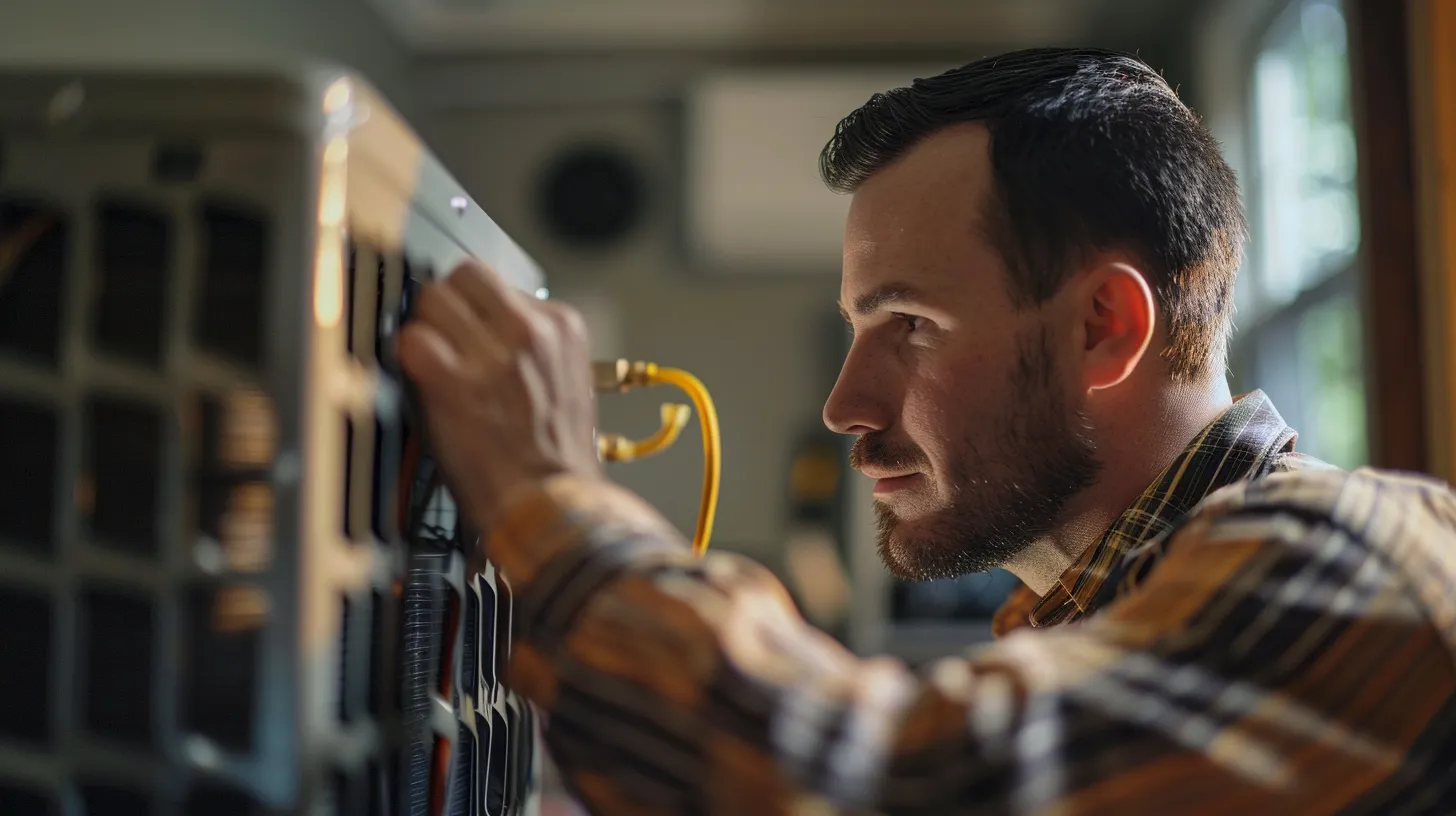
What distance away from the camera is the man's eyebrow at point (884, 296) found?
80 cm

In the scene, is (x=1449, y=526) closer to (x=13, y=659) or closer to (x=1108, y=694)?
(x=1108, y=694)

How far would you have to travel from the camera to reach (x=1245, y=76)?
306 cm

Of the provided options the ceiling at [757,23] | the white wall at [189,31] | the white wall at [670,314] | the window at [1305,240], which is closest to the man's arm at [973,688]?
the window at [1305,240]

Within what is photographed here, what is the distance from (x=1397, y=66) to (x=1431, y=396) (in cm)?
53

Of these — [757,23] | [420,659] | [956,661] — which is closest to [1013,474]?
[956,661]

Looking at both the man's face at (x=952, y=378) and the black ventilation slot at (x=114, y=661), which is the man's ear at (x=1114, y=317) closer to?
the man's face at (x=952, y=378)

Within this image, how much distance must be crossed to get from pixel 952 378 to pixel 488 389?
40cm

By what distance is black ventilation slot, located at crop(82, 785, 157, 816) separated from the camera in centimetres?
39

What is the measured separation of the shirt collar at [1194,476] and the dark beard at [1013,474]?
0.15 feet

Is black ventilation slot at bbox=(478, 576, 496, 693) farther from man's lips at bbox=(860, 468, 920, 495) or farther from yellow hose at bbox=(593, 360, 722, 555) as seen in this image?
man's lips at bbox=(860, 468, 920, 495)

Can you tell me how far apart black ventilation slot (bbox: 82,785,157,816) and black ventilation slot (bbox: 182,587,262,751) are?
29 mm

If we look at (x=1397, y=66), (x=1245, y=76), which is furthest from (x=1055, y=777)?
(x=1245, y=76)

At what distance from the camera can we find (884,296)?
81 centimetres

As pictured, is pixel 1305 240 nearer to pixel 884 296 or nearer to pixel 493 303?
pixel 884 296
